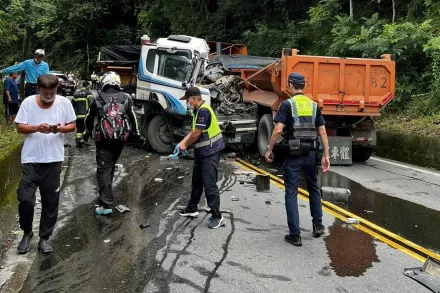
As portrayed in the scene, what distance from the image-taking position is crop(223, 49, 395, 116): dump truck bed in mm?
10898

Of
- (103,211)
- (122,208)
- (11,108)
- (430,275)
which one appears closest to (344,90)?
(122,208)

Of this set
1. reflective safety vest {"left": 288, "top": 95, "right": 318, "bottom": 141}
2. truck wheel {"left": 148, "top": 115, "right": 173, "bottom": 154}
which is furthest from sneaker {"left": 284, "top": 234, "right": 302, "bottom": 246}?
truck wheel {"left": 148, "top": 115, "right": 173, "bottom": 154}

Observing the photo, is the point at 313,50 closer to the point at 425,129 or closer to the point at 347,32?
the point at 347,32

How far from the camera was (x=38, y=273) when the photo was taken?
499 cm

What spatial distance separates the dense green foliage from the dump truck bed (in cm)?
402

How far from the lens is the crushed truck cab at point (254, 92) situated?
1106 centimetres

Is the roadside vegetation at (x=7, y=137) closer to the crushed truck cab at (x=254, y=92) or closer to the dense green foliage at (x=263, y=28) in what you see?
the dense green foliage at (x=263, y=28)

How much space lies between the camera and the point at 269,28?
23953 mm

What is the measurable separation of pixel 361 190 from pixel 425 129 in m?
5.83

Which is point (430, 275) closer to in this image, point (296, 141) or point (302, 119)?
point (296, 141)

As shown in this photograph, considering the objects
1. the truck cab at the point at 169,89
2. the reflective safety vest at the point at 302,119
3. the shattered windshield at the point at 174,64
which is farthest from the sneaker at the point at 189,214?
the shattered windshield at the point at 174,64

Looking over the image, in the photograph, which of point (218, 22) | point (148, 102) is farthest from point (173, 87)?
point (218, 22)

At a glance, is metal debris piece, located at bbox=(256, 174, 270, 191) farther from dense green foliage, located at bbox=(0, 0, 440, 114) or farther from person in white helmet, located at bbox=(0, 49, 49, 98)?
dense green foliage, located at bbox=(0, 0, 440, 114)

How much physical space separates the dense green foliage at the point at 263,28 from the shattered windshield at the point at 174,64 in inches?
133
